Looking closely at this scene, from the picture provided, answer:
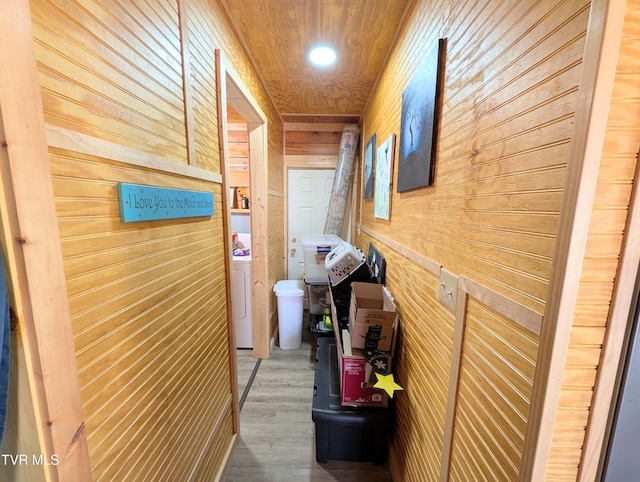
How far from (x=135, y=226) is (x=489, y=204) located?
101cm

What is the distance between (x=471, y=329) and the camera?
771mm

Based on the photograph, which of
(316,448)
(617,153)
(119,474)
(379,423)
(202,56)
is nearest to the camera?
(617,153)

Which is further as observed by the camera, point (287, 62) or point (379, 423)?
point (287, 62)

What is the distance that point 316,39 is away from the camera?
63.4 inches

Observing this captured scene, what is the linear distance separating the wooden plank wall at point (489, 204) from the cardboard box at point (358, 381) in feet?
0.63

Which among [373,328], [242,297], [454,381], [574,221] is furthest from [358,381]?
[242,297]

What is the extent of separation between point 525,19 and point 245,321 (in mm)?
2725

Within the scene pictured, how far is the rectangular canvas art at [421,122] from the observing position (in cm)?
100

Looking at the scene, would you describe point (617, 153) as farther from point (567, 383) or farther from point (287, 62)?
point (287, 62)

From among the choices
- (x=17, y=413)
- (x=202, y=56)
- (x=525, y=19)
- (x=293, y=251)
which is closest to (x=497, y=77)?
(x=525, y=19)

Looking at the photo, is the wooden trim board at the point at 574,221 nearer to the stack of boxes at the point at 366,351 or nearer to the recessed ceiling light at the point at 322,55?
the stack of boxes at the point at 366,351

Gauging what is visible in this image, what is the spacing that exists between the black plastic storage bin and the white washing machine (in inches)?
47.5

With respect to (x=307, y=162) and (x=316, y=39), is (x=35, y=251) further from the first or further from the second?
(x=307, y=162)

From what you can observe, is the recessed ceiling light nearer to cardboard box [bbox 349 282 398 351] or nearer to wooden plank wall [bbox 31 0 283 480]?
wooden plank wall [bbox 31 0 283 480]
